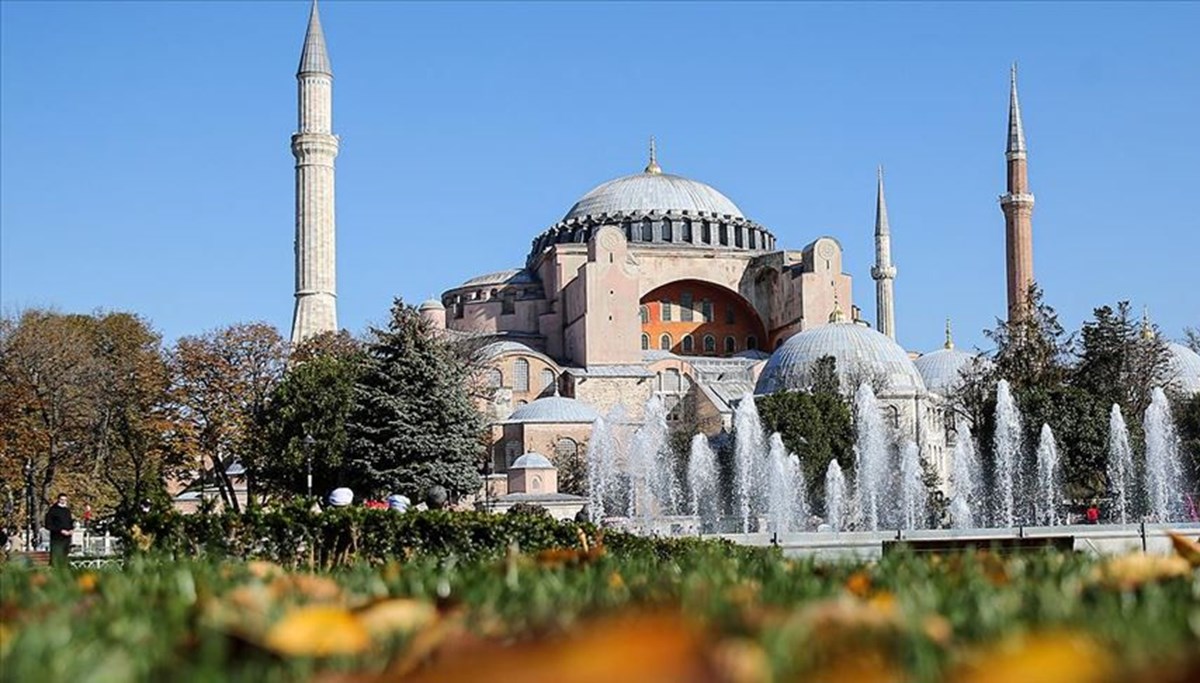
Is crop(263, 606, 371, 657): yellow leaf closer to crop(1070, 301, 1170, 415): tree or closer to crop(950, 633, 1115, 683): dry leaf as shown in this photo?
crop(950, 633, 1115, 683): dry leaf

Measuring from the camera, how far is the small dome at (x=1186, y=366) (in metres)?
51.9

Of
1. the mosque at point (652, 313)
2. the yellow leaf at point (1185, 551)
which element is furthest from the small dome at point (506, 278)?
the yellow leaf at point (1185, 551)

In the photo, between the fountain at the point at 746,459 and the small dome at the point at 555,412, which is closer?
the fountain at the point at 746,459

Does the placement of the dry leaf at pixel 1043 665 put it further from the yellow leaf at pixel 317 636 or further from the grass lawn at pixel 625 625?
the yellow leaf at pixel 317 636

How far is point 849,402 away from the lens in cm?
4431

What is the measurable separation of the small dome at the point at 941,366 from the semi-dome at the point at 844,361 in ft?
30.3

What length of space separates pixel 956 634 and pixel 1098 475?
32.3 meters

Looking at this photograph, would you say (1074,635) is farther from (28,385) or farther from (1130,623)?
(28,385)

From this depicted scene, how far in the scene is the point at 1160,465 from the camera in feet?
108

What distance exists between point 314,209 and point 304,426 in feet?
56.7

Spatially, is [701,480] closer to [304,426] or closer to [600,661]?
[304,426]

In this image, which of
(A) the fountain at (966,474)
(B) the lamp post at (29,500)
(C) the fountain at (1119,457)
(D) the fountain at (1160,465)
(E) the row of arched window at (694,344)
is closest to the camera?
(B) the lamp post at (29,500)

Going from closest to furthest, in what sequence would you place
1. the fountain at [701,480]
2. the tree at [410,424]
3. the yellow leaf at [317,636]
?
the yellow leaf at [317,636]
the tree at [410,424]
the fountain at [701,480]

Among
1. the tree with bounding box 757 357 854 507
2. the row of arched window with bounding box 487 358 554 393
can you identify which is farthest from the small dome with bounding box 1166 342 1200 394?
the row of arched window with bounding box 487 358 554 393
